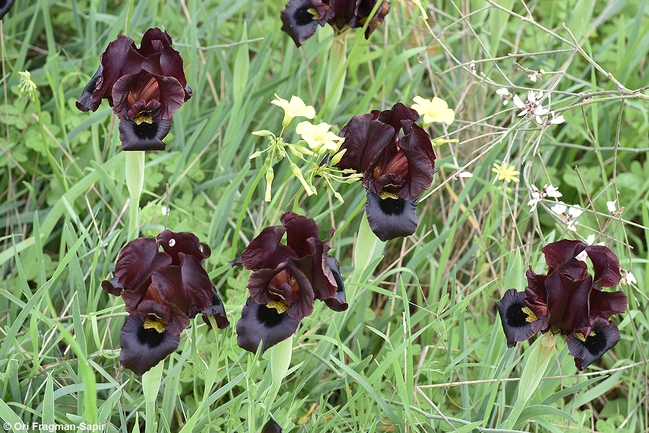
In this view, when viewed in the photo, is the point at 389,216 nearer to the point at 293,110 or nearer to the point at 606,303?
the point at 293,110

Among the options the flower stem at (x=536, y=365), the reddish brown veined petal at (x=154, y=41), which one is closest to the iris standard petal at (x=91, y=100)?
the reddish brown veined petal at (x=154, y=41)

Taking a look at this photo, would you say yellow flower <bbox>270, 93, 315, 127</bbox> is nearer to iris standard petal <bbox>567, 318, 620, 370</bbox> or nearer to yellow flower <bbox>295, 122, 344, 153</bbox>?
yellow flower <bbox>295, 122, 344, 153</bbox>

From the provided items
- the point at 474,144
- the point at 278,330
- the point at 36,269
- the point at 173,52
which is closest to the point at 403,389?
the point at 278,330

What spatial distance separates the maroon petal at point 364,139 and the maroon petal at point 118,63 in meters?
0.58

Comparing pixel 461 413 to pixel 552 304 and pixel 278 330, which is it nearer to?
pixel 552 304

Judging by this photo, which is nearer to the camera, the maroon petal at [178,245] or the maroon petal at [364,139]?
the maroon petal at [178,245]

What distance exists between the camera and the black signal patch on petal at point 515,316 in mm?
1826

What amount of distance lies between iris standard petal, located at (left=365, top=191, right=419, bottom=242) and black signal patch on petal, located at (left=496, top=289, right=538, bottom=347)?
302 mm

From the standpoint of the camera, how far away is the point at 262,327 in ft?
5.50

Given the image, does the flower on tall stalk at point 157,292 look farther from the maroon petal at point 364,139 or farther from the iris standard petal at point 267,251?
the maroon petal at point 364,139

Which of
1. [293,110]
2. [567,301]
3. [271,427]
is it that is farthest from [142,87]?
[567,301]

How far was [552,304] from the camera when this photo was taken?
1.78 m

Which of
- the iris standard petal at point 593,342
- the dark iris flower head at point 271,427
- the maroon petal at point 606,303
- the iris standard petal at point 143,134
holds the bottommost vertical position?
the dark iris flower head at point 271,427

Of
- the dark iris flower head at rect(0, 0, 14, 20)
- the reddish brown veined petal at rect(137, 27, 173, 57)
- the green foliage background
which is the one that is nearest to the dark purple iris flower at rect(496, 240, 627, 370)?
the green foliage background
